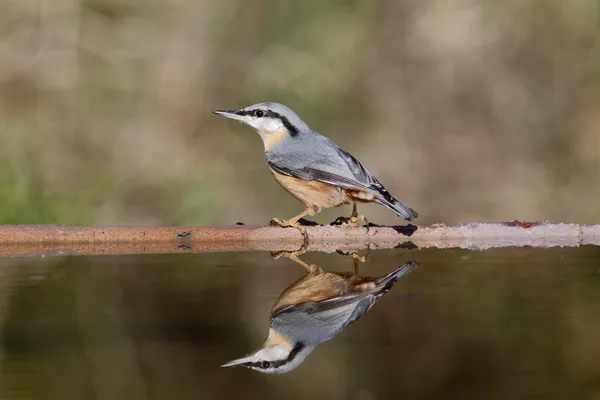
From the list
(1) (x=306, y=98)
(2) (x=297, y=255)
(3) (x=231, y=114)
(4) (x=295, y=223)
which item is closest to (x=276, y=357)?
(2) (x=297, y=255)

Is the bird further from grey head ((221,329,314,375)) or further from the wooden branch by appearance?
grey head ((221,329,314,375))

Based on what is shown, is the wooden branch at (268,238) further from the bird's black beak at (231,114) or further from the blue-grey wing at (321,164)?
the bird's black beak at (231,114)

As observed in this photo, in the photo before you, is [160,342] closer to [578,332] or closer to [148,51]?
[578,332]

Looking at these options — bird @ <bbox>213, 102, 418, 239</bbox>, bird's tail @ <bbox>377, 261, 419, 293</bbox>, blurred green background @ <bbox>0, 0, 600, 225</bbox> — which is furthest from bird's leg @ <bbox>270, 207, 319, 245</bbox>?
blurred green background @ <bbox>0, 0, 600, 225</bbox>

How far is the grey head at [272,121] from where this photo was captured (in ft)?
19.5

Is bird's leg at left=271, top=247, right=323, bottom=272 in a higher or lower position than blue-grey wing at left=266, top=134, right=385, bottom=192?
lower

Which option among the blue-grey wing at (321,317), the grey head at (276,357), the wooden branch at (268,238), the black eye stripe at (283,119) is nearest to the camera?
the grey head at (276,357)

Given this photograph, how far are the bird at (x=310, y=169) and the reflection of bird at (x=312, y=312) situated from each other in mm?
1190

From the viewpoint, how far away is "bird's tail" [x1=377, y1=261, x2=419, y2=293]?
12.2ft

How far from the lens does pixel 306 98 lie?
7406mm

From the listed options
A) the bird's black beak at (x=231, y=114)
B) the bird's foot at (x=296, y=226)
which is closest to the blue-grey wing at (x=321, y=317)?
the bird's foot at (x=296, y=226)

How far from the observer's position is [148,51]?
24.1 feet

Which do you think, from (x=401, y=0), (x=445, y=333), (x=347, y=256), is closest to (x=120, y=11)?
(x=401, y=0)

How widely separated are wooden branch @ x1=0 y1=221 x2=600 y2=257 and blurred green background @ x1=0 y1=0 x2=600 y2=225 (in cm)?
173
